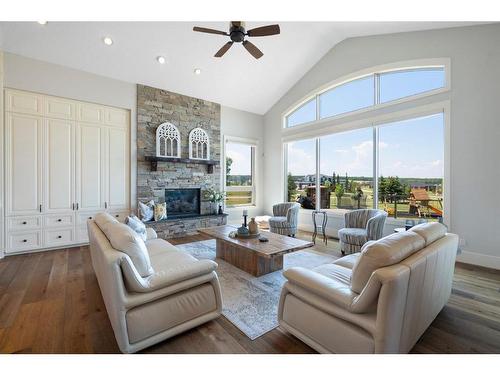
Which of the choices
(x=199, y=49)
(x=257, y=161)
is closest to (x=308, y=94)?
(x=257, y=161)

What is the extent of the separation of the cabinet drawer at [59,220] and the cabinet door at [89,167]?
257mm

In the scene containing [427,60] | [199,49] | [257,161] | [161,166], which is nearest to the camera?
[427,60]

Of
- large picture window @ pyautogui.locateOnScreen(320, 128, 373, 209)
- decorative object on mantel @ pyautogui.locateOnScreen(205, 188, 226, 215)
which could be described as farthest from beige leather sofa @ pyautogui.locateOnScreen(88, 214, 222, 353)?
large picture window @ pyautogui.locateOnScreen(320, 128, 373, 209)

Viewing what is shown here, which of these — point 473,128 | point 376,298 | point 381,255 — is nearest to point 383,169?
point 473,128

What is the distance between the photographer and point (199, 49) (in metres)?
4.77

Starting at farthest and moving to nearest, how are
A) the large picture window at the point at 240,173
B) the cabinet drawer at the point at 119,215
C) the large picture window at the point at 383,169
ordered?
the large picture window at the point at 240,173 → the cabinet drawer at the point at 119,215 → the large picture window at the point at 383,169

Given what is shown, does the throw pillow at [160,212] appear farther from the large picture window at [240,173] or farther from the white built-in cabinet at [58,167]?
the large picture window at [240,173]

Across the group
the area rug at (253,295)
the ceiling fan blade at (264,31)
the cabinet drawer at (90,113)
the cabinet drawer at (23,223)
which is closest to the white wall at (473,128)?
the area rug at (253,295)

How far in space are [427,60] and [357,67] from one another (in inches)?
51.2

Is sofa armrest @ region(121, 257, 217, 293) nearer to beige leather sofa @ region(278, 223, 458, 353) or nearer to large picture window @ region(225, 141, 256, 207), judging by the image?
beige leather sofa @ region(278, 223, 458, 353)

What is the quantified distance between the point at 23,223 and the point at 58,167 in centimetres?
112

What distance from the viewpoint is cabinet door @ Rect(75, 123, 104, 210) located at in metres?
4.66

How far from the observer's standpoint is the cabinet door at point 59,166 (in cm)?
436

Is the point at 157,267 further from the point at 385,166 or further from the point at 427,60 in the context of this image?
the point at 427,60
